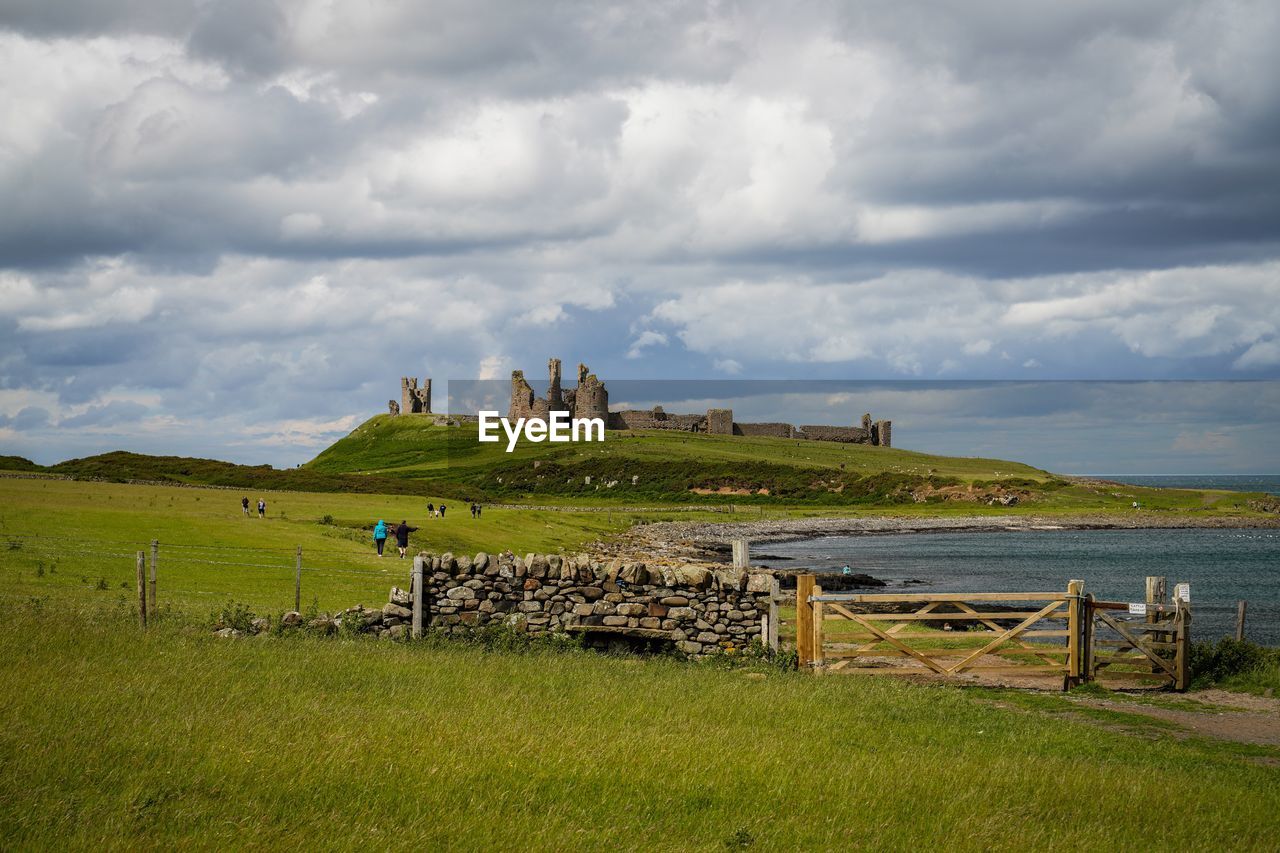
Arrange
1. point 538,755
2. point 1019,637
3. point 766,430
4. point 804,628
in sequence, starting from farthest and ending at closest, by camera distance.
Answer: point 766,430, point 1019,637, point 804,628, point 538,755

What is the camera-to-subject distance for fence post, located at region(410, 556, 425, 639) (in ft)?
65.6

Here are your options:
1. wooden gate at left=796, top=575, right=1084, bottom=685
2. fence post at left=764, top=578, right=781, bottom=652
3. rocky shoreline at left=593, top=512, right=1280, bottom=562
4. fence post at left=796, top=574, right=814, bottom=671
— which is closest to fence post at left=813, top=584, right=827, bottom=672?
wooden gate at left=796, top=575, right=1084, bottom=685

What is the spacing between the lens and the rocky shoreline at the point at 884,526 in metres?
79.5

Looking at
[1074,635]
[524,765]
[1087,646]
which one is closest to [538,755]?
[524,765]

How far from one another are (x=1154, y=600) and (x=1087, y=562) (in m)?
47.8

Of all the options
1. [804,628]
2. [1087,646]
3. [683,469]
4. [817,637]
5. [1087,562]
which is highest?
[683,469]

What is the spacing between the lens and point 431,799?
880 cm

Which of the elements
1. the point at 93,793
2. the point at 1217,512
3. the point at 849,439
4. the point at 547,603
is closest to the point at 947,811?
the point at 93,793

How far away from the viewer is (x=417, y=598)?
793 inches

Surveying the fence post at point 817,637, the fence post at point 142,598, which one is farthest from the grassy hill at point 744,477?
the fence post at point 817,637

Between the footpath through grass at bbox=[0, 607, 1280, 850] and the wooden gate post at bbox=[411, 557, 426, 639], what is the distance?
437 centimetres

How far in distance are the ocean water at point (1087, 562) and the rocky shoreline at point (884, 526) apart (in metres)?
3.22

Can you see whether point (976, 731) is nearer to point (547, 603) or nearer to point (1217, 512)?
point (547, 603)

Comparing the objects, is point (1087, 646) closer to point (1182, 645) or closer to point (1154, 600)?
point (1182, 645)
